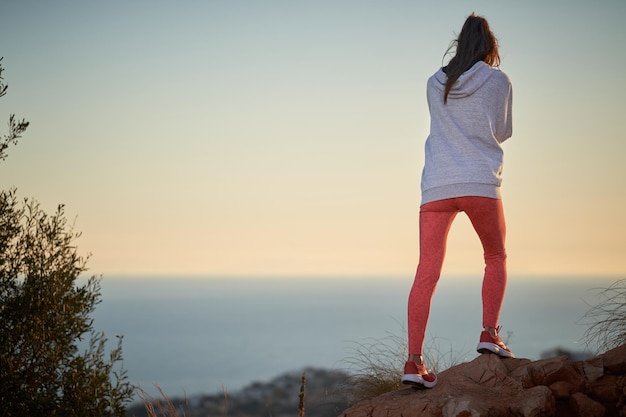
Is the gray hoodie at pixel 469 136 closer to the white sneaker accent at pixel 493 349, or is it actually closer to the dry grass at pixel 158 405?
the white sneaker accent at pixel 493 349

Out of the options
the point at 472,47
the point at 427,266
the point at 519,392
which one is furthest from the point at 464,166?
the point at 519,392

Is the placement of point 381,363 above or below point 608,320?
below

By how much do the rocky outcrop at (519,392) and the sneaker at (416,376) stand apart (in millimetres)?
81

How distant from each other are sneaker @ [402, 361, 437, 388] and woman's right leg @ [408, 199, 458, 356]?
106mm

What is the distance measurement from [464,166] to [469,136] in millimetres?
259

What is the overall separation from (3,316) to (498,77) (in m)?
6.25

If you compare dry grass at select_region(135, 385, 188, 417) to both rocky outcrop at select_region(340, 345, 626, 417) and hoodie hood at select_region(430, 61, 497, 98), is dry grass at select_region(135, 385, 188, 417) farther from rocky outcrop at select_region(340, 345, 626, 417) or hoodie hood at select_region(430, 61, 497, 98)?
hoodie hood at select_region(430, 61, 497, 98)

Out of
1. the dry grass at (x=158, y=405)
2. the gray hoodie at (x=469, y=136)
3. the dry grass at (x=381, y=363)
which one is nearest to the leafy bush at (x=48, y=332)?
the dry grass at (x=158, y=405)

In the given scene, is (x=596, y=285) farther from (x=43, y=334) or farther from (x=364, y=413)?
(x=43, y=334)

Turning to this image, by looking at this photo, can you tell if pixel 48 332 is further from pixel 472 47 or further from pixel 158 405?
pixel 472 47

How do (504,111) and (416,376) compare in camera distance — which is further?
(504,111)

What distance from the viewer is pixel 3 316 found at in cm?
817

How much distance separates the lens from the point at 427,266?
5.45 m

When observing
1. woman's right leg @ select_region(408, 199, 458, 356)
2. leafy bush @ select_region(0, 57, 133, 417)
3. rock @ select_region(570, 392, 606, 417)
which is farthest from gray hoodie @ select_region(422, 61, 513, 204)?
leafy bush @ select_region(0, 57, 133, 417)
